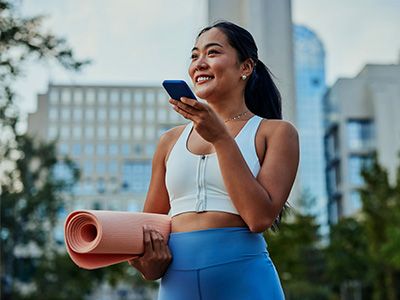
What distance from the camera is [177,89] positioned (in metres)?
0.92

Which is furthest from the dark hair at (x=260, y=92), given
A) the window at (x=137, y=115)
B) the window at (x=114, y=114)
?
the window at (x=114, y=114)

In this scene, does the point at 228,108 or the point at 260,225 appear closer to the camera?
the point at 260,225

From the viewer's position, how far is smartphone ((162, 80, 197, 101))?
0.92 metres

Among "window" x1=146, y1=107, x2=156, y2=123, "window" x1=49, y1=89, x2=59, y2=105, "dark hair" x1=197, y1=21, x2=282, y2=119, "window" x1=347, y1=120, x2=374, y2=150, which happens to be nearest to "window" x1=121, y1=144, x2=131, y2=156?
"window" x1=146, y1=107, x2=156, y2=123

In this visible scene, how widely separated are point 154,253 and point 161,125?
142 feet

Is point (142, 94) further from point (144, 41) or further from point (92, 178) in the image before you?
point (144, 41)

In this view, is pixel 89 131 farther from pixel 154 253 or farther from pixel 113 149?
pixel 154 253

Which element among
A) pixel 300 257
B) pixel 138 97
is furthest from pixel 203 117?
pixel 138 97

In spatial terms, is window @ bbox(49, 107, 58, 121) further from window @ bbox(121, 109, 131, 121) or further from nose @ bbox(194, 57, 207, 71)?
nose @ bbox(194, 57, 207, 71)

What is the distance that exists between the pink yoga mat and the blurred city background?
475 mm

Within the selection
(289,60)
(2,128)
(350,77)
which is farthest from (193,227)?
(350,77)

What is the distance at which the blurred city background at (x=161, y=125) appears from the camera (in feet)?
24.0

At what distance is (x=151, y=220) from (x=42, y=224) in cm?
1910

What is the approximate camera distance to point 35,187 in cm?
1958
